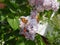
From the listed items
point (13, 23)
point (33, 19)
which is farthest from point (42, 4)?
point (13, 23)

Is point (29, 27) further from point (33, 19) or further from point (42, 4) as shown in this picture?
point (42, 4)

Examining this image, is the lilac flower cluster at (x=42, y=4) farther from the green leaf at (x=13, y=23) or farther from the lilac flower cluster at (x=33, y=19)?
the green leaf at (x=13, y=23)

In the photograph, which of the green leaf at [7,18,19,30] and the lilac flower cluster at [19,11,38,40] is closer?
the lilac flower cluster at [19,11,38,40]

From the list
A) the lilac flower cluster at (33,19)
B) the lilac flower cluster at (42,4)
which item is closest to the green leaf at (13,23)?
the lilac flower cluster at (33,19)

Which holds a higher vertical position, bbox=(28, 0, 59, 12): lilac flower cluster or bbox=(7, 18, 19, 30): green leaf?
bbox=(28, 0, 59, 12): lilac flower cluster

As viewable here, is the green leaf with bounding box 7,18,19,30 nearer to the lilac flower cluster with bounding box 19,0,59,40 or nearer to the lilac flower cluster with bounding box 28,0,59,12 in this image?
the lilac flower cluster with bounding box 19,0,59,40

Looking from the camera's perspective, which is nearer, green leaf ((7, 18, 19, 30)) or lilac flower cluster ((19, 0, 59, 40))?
lilac flower cluster ((19, 0, 59, 40))

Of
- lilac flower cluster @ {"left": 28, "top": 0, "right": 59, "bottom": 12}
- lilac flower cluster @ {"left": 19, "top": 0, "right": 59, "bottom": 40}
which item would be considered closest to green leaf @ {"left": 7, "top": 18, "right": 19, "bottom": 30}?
lilac flower cluster @ {"left": 19, "top": 0, "right": 59, "bottom": 40}

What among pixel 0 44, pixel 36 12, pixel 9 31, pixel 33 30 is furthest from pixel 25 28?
pixel 0 44

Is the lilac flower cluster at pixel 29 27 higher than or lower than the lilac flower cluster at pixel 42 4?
lower

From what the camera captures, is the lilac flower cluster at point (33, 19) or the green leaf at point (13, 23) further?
the green leaf at point (13, 23)

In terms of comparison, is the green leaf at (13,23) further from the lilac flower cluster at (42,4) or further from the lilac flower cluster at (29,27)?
the lilac flower cluster at (42,4)

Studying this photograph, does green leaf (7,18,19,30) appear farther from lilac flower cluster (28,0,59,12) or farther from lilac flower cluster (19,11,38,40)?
lilac flower cluster (28,0,59,12)
